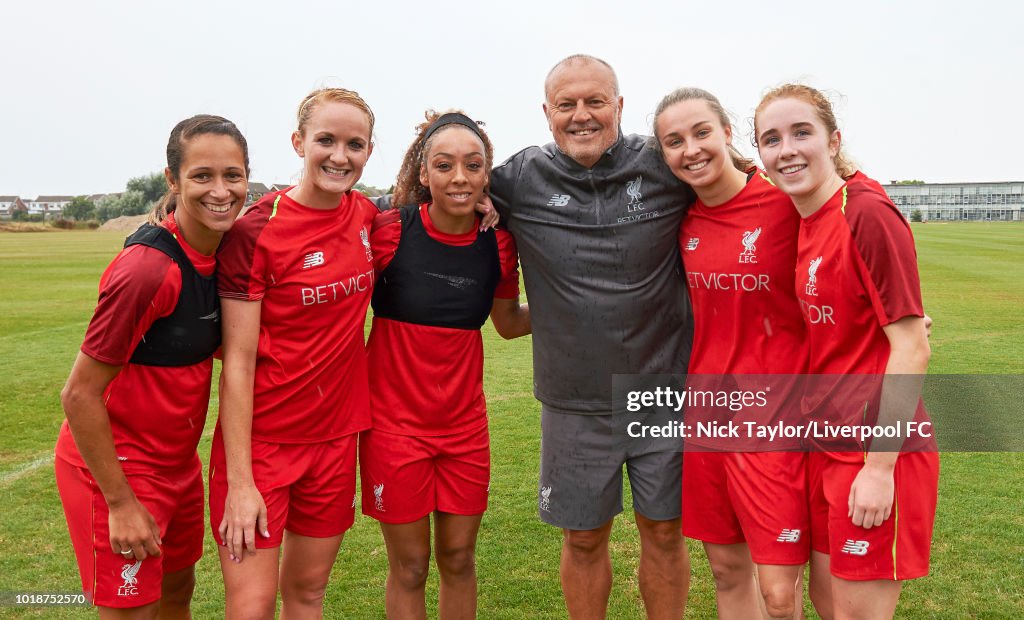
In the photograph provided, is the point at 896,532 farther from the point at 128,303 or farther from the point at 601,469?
the point at 128,303

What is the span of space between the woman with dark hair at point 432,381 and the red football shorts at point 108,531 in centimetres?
91

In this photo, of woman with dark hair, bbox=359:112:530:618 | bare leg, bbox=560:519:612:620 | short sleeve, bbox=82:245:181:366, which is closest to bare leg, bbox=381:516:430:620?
woman with dark hair, bbox=359:112:530:618

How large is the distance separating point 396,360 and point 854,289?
205 centimetres

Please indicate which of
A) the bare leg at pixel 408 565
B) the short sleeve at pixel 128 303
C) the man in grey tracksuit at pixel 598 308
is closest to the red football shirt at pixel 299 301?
the short sleeve at pixel 128 303

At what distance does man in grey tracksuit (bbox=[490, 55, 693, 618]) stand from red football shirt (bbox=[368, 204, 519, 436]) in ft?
1.34

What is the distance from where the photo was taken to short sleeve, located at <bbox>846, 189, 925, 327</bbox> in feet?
9.34

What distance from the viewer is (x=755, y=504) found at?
132 inches

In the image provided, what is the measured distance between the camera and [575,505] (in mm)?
3898

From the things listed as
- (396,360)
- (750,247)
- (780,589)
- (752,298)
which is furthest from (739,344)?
(396,360)

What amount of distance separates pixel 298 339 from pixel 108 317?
798 millimetres

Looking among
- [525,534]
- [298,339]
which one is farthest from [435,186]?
[525,534]

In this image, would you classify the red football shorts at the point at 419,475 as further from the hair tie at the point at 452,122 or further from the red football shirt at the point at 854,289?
the red football shirt at the point at 854,289

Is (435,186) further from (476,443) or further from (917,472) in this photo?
(917,472)

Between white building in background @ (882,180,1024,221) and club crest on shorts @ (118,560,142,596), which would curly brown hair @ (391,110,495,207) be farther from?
white building in background @ (882,180,1024,221)
